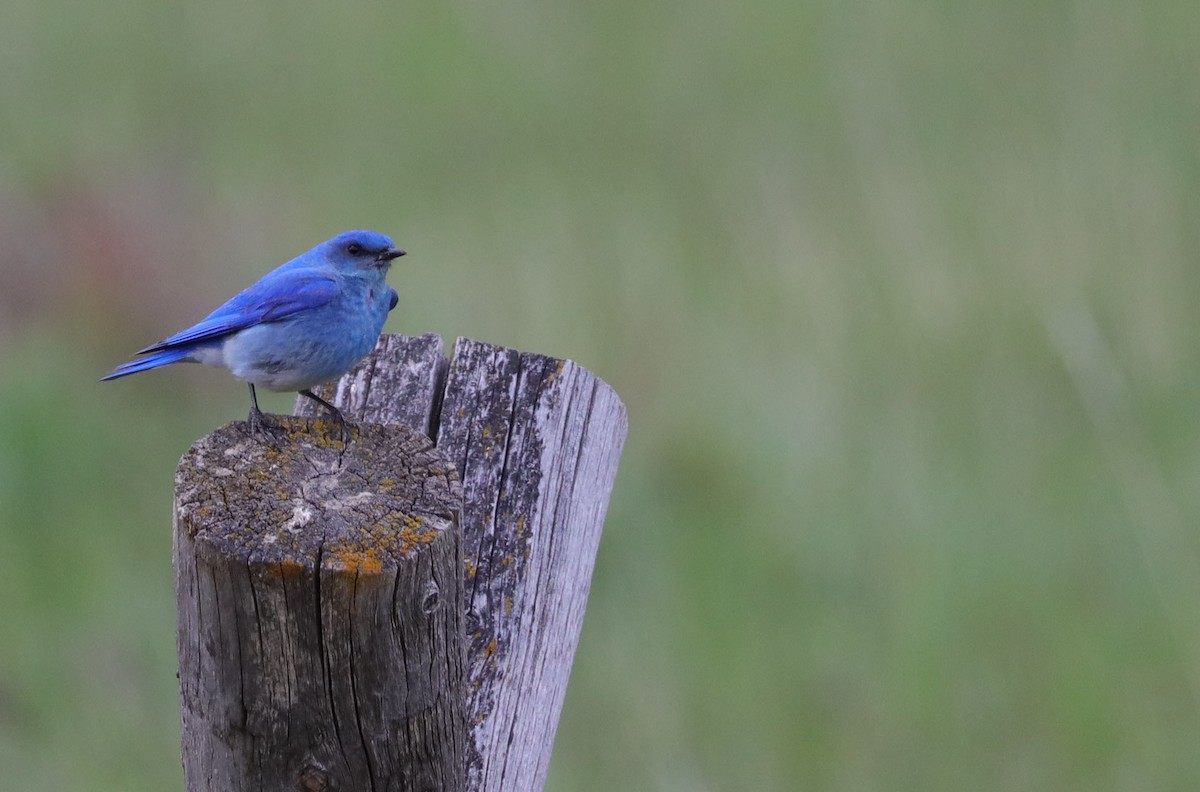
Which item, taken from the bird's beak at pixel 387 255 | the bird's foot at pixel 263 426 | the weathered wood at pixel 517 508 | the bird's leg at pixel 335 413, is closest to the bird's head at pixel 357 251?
the bird's beak at pixel 387 255

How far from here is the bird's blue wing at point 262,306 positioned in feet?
11.7

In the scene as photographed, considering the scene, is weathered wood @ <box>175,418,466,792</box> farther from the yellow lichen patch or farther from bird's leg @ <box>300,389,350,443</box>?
bird's leg @ <box>300,389,350,443</box>

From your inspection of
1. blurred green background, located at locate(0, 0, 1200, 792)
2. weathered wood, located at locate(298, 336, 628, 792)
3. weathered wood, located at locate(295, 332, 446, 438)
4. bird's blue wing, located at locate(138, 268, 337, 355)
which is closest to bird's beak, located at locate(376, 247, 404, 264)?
bird's blue wing, located at locate(138, 268, 337, 355)

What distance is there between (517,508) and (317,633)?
75 cm

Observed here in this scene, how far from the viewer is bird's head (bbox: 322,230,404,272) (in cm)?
383

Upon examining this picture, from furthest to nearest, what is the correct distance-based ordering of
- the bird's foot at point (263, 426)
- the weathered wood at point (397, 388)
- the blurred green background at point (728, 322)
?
the blurred green background at point (728, 322) → the weathered wood at point (397, 388) → the bird's foot at point (263, 426)

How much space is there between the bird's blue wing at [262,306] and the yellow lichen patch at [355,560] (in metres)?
1.59

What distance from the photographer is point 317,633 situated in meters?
2.01

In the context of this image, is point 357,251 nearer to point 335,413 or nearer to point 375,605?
point 335,413

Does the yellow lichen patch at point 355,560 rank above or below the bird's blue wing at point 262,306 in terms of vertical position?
below

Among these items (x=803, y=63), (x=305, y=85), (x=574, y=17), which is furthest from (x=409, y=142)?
(x=803, y=63)

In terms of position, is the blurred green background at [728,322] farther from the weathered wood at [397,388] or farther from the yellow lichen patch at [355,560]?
the yellow lichen patch at [355,560]

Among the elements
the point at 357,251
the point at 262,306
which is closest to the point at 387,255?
the point at 357,251

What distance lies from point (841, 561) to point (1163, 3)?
16.7 ft
